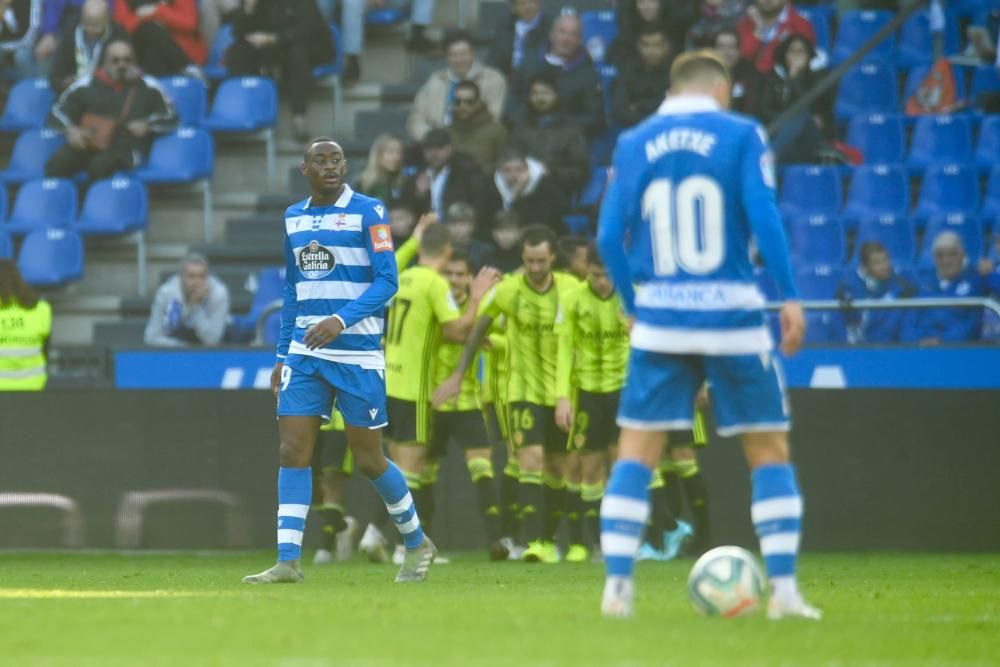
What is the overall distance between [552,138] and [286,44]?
3.93 m

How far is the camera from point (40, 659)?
6332mm

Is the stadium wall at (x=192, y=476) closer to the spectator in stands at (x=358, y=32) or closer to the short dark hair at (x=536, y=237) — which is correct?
the short dark hair at (x=536, y=237)

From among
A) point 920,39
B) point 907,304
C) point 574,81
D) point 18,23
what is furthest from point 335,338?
point 18,23

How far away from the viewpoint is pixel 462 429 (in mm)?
14180

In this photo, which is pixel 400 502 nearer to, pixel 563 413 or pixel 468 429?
pixel 563 413

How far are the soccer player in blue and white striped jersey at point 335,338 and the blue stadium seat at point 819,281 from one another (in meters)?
7.04

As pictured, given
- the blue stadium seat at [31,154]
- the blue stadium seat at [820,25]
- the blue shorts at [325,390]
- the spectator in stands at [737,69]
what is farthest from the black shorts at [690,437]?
the blue stadium seat at [31,154]

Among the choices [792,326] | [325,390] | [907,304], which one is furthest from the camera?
[907,304]

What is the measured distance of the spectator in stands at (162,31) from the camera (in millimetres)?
20500

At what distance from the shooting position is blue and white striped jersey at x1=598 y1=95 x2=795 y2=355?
24.2 ft

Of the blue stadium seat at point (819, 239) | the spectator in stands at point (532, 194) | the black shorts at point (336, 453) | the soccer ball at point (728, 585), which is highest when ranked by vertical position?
the spectator in stands at point (532, 194)

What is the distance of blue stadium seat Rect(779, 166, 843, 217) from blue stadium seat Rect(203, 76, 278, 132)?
5472mm

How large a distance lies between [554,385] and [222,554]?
2947mm

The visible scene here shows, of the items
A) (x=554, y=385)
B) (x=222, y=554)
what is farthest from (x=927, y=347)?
(x=222, y=554)
